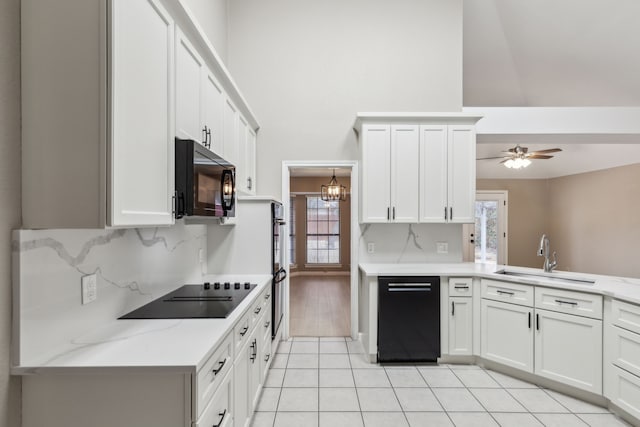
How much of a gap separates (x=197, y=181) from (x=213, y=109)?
2.60 ft

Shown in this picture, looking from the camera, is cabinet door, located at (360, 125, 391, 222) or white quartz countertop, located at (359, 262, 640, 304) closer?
white quartz countertop, located at (359, 262, 640, 304)

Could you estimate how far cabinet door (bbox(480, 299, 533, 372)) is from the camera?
282 cm

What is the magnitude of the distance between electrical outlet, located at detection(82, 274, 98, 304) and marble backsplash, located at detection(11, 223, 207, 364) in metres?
0.02

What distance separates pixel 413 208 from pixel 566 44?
280 centimetres

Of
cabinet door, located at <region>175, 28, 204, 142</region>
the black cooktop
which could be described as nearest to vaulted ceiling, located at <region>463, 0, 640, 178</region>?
cabinet door, located at <region>175, 28, 204, 142</region>

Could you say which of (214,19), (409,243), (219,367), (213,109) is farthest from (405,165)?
(219,367)

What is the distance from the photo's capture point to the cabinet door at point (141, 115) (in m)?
1.18

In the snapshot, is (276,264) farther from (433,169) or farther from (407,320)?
(433,169)

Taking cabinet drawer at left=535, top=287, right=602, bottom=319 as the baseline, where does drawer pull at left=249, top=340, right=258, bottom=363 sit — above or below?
below

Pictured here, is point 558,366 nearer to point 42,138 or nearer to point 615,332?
point 615,332

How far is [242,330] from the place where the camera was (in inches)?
76.7

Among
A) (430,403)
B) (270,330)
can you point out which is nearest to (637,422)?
(430,403)

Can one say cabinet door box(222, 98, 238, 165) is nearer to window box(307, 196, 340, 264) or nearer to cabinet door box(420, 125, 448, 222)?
cabinet door box(420, 125, 448, 222)

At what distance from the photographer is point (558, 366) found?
2643 mm
